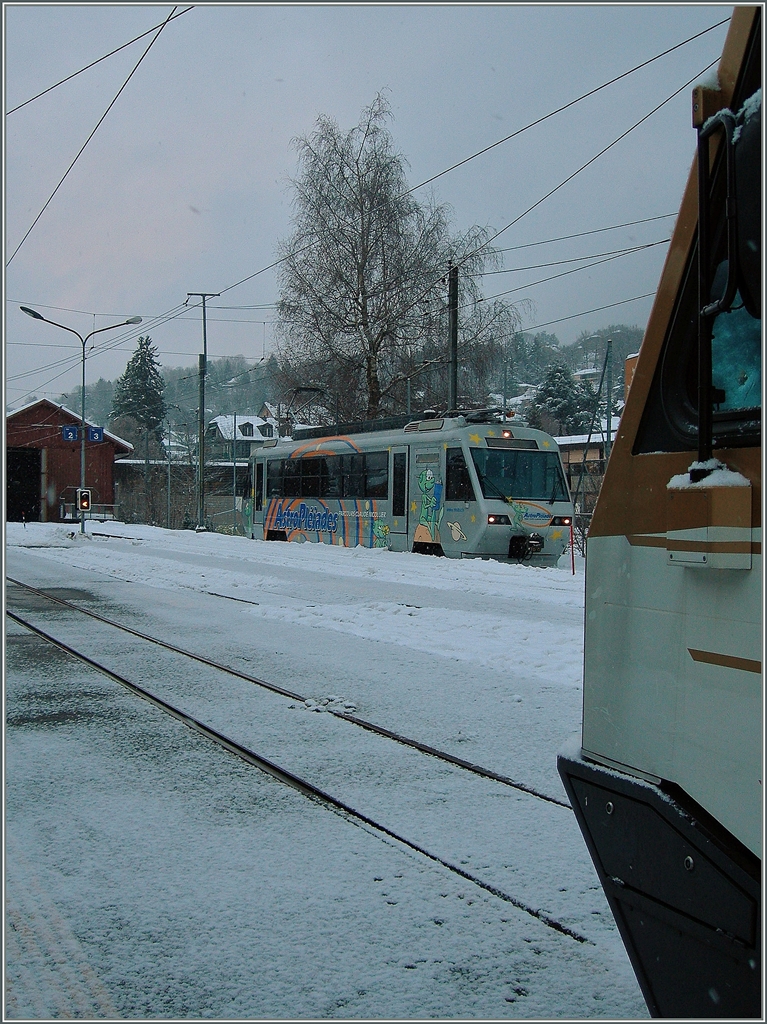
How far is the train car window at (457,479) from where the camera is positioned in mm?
19219

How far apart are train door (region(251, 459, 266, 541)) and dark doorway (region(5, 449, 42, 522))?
29.5 m

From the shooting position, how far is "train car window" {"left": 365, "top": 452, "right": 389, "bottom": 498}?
22033 mm

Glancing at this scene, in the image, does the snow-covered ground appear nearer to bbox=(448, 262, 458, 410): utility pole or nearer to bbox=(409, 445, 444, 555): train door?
bbox=(409, 445, 444, 555): train door

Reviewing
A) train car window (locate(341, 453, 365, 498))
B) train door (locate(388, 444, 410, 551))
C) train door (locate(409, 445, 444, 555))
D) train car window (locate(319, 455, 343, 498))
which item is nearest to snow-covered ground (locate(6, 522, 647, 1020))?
train door (locate(409, 445, 444, 555))

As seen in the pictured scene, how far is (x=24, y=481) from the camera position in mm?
54656

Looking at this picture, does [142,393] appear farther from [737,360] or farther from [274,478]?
[737,360]

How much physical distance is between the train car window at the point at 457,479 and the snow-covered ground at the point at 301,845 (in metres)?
9.78

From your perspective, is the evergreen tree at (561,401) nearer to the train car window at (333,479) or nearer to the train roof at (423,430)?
the train roof at (423,430)

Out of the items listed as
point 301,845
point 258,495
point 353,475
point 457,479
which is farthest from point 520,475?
point 301,845

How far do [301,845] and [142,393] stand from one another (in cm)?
9449

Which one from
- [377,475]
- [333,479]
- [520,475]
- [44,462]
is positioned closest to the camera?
[520,475]

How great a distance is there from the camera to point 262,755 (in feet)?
18.1

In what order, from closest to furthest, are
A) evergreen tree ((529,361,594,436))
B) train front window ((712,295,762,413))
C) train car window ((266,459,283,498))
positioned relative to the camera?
train front window ((712,295,762,413))
train car window ((266,459,283,498))
evergreen tree ((529,361,594,436))

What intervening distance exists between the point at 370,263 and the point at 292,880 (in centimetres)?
3319
